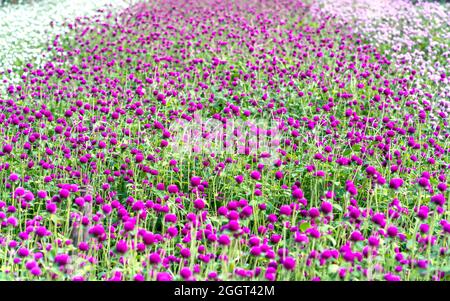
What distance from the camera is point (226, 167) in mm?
4574

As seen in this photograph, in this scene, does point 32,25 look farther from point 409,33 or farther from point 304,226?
point 304,226

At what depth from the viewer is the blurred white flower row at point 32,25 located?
8484 millimetres

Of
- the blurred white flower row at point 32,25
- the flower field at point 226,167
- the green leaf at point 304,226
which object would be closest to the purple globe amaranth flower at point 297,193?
the flower field at point 226,167

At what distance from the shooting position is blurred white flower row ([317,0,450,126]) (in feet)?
23.2

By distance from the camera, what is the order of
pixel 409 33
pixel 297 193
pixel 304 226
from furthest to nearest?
1. pixel 409 33
2. pixel 297 193
3. pixel 304 226

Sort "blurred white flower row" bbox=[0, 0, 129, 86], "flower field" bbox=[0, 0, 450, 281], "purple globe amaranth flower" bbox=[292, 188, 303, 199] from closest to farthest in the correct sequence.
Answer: "flower field" bbox=[0, 0, 450, 281]
"purple globe amaranth flower" bbox=[292, 188, 303, 199]
"blurred white flower row" bbox=[0, 0, 129, 86]

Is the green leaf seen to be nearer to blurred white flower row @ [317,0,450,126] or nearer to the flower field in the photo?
the flower field

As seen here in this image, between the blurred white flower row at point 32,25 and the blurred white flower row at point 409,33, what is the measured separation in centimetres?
526

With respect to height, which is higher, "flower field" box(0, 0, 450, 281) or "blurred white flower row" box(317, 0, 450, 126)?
"blurred white flower row" box(317, 0, 450, 126)

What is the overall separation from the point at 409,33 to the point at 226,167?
6.55 m

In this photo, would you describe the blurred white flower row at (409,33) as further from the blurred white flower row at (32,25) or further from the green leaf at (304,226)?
the blurred white flower row at (32,25)

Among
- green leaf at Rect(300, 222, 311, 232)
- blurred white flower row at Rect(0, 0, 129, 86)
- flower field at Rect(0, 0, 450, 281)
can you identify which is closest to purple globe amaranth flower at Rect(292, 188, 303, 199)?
flower field at Rect(0, 0, 450, 281)

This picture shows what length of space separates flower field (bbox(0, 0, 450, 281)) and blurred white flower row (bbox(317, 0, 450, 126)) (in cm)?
7

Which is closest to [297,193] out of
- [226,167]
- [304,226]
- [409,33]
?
[304,226]
